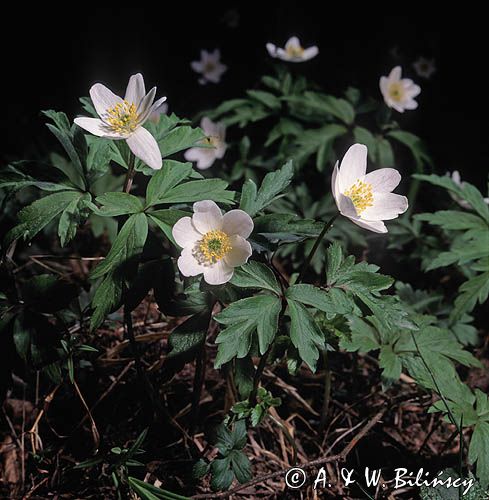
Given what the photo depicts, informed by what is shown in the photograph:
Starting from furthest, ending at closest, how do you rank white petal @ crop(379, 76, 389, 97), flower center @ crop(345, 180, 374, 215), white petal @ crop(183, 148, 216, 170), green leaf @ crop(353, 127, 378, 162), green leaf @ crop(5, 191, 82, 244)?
white petal @ crop(183, 148, 216, 170), white petal @ crop(379, 76, 389, 97), green leaf @ crop(353, 127, 378, 162), flower center @ crop(345, 180, 374, 215), green leaf @ crop(5, 191, 82, 244)

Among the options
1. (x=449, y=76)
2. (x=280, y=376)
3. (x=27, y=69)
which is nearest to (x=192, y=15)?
(x=27, y=69)

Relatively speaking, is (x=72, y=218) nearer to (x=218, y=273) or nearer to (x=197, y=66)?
(x=218, y=273)

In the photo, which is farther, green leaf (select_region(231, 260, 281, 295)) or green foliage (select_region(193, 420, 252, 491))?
green foliage (select_region(193, 420, 252, 491))

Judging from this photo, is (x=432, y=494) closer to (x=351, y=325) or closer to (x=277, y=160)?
(x=351, y=325)

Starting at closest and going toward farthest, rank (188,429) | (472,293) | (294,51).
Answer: (188,429) < (472,293) < (294,51)

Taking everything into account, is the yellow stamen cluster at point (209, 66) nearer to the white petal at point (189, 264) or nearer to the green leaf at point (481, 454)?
the white petal at point (189, 264)

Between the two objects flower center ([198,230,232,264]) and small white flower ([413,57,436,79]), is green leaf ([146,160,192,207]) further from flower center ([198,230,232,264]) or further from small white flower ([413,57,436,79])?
small white flower ([413,57,436,79])

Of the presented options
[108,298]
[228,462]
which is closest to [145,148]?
[108,298]

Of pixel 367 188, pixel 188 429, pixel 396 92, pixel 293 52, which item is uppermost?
pixel 367 188

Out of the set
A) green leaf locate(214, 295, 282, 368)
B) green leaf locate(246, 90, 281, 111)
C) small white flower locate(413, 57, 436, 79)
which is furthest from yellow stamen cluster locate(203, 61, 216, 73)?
green leaf locate(214, 295, 282, 368)
